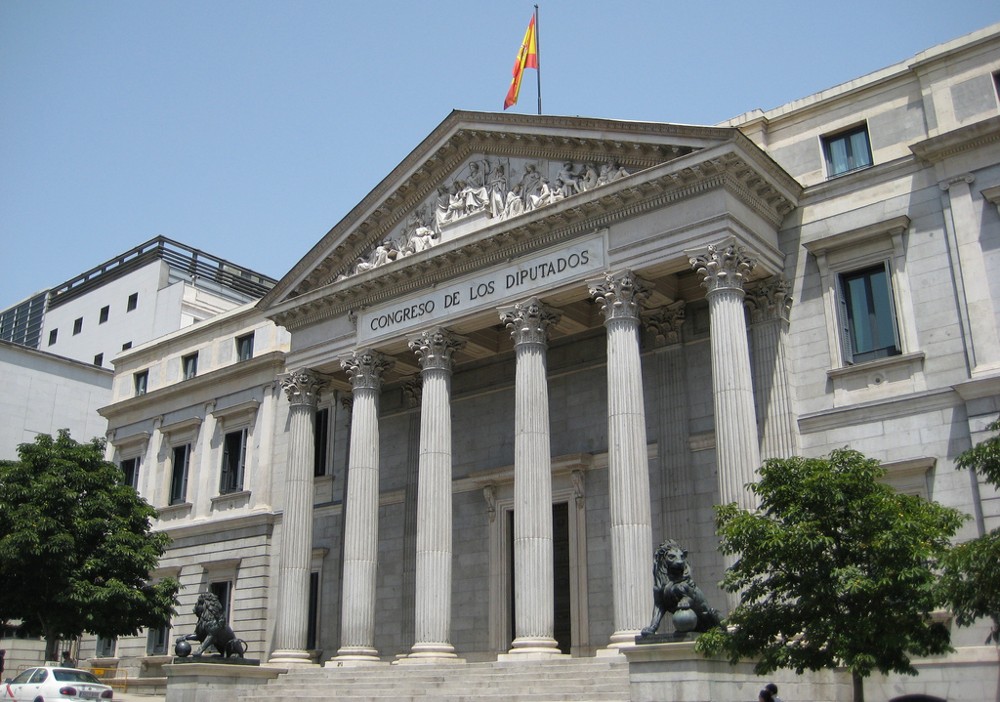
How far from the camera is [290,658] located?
3097 cm

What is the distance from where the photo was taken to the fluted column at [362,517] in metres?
29.9

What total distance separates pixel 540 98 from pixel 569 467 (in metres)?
11.9

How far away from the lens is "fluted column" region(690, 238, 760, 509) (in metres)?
23.8

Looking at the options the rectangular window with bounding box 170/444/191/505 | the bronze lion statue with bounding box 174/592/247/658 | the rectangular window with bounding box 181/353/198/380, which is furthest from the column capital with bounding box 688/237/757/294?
the rectangular window with bounding box 181/353/198/380

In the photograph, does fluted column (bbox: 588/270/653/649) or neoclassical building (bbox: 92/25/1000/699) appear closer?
fluted column (bbox: 588/270/653/649)

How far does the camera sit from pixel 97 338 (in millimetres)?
68000

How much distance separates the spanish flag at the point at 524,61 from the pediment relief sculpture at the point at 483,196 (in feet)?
9.40

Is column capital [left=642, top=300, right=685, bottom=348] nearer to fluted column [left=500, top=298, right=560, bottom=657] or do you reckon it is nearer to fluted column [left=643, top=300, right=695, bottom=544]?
fluted column [left=643, top=300, right=695, bottom=544]

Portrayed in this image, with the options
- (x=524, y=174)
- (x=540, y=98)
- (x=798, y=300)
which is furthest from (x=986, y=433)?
(x=540, y=98)

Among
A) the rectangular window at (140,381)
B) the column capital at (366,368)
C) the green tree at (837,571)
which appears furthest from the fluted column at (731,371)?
the rectangular window at (140,381)

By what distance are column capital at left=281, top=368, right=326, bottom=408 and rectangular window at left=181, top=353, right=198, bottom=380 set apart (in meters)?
12.3

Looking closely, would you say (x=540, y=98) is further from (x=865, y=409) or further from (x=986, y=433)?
(x=986, y=433)

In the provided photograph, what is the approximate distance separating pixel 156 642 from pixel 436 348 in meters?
19.6

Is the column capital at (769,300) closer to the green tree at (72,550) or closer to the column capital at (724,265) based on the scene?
the column capital at (724,265)
